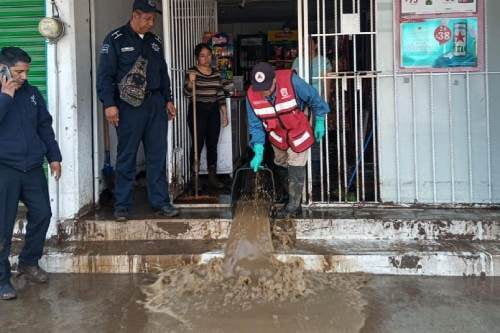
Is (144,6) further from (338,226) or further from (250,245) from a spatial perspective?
(338,226)

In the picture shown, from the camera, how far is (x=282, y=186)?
6.07m

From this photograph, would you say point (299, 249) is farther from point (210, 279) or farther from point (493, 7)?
point (493, 7)

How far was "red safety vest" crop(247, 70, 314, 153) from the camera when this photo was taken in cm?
519

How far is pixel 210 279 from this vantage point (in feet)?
14.5

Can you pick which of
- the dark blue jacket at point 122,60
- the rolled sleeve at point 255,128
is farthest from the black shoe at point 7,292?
the rolled sleeve at point 255,128

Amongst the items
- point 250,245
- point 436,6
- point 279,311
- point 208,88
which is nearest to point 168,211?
point 250,245

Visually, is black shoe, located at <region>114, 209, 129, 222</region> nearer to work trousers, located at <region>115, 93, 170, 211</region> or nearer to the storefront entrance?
work trousers, located at <region>115, 93, 170, 211</region>

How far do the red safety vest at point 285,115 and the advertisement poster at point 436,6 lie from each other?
4.67 ft

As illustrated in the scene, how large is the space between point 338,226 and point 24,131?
2.87 meters

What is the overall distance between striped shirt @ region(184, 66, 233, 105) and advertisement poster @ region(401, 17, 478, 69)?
2.17m

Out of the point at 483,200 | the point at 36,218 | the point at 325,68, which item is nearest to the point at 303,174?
the point at 325,68

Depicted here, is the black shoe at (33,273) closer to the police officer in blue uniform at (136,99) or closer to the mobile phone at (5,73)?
the police officer in blue uniform at (136,99)

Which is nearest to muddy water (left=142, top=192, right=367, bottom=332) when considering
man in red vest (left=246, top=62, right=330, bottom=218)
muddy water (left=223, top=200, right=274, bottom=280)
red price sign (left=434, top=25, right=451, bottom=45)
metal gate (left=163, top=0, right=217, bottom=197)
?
muddy water (left=223, top=200, right=274, bottom=280)

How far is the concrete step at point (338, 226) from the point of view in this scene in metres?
5.11
